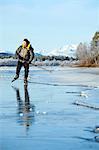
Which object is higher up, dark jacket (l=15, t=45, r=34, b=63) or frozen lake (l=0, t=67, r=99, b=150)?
dark jacket (l=15, t=45, r=34, b=63)

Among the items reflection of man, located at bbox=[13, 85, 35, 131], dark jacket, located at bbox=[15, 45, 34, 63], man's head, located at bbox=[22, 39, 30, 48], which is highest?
man's head, located at bbox=[22, 39, 30, 48]

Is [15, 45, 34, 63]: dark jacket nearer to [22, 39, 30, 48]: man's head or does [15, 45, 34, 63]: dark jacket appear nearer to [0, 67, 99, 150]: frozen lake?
[22, 39, 30, 48]: man's head

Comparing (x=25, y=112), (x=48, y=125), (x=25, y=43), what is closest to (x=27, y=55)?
(x=25, y=43)

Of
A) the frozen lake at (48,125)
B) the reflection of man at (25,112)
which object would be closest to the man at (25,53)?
the reflection of man at (25,112)

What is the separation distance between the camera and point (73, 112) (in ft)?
33.7

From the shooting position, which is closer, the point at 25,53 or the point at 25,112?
the point at 25,112

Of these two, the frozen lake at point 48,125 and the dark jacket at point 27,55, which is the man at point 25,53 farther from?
the frozen lake at point 48,125

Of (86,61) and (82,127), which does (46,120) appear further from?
(86,61)

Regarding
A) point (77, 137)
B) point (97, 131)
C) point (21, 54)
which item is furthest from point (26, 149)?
point (21, 54)

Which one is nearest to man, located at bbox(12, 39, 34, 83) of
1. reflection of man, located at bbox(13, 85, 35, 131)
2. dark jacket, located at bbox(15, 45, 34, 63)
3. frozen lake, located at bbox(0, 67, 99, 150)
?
dark jacket, located at bbox(15, 45, 34, 63)

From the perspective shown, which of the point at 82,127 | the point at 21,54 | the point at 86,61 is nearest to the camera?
the point at 82,127

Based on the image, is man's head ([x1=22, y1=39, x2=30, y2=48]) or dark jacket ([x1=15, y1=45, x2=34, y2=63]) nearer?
man's head ([x1=22, y1=39, x2=30, y2=48])

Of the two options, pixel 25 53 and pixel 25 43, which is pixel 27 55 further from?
pixel 25 43

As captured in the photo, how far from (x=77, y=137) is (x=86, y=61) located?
250 feet
